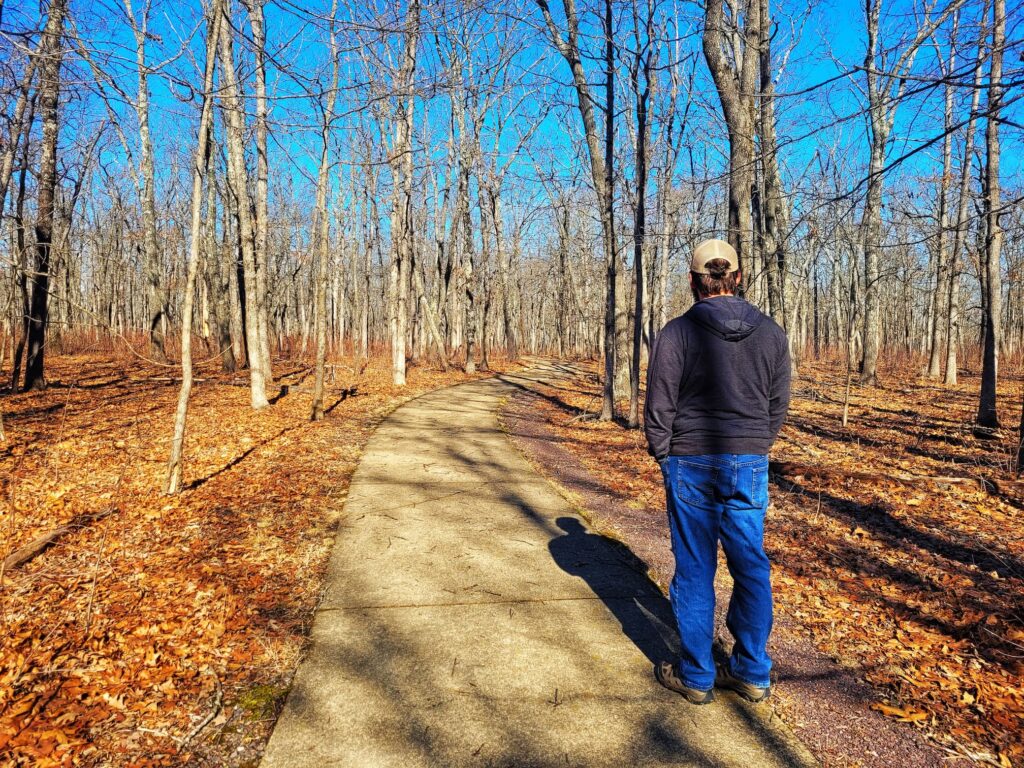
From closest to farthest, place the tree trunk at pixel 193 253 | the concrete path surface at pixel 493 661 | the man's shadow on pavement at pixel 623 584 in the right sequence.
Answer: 1. the concrete path surface at pixel 493 661
2. the man's shadow on pavement at pixel 623 584
3. the tree trunk at pixel 193 253

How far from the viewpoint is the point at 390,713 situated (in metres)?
2.66

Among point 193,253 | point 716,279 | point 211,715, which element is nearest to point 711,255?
point 716,279

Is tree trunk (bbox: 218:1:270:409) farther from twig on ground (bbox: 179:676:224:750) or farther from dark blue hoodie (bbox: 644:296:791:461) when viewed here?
dark blue hoodie (bbox: 644:296:791:461)

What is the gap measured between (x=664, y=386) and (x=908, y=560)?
389 centimetres

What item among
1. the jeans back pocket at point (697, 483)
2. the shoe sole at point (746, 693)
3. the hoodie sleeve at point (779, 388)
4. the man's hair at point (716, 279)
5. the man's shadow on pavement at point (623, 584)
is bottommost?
the man's shadow on pavement at point (623, 584)

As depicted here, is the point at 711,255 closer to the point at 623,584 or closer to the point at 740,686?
the point at 740,686

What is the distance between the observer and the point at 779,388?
285 cm

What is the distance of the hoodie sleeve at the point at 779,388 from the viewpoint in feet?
9.32

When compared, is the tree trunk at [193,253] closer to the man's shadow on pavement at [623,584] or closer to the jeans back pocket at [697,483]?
the man's shadow on pavement at [623,584]

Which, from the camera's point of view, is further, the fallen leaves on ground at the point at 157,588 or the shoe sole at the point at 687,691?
the shoe sole at the point at 687,691

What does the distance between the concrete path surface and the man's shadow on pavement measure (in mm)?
16

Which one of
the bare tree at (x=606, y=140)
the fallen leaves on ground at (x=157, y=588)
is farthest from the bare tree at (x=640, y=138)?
the fallen leaves on ground at (x=157, y=588)

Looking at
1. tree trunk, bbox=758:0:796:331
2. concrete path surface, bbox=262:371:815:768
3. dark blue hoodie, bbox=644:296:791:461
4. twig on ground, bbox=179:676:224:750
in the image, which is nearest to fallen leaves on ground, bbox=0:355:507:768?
twig on ground, bbox=179:676:224:750

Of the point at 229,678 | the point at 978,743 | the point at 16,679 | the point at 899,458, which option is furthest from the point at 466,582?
the point at 899,458
